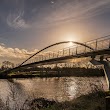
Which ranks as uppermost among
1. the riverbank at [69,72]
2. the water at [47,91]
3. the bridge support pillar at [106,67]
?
the riverbank at [69,72]

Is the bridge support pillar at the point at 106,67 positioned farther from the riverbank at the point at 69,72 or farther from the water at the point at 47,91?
the riverbank at the point at 69,72

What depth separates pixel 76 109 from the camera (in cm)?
1348

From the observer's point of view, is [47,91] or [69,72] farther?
[69,72]

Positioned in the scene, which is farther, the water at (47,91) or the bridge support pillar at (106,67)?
the water at (47,91)

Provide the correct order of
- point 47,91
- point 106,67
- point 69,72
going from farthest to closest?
point 69,72
point 47,91
point 106,67

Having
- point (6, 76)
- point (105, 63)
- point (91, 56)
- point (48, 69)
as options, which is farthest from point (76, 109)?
point (48, 69)

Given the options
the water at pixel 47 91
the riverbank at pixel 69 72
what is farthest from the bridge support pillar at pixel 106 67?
the riverbank at pixel 69 72

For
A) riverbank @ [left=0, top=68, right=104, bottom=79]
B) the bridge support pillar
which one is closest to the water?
the bridge support pillar

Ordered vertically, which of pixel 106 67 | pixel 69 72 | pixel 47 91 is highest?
pixel 69 72

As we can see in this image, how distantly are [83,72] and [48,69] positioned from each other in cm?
2538

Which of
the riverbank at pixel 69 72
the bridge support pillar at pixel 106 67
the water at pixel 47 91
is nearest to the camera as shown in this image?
the bridge support pillar at pixel 106 67

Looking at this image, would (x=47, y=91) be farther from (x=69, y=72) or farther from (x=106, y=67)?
(x=69, y=72)

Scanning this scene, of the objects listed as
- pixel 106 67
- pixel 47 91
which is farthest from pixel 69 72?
pixel 106 67

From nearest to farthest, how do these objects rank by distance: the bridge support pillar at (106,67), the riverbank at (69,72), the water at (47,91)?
the bridge support pillar at (106,67)
the water at (47,91)
the riverbank at (69,72)
